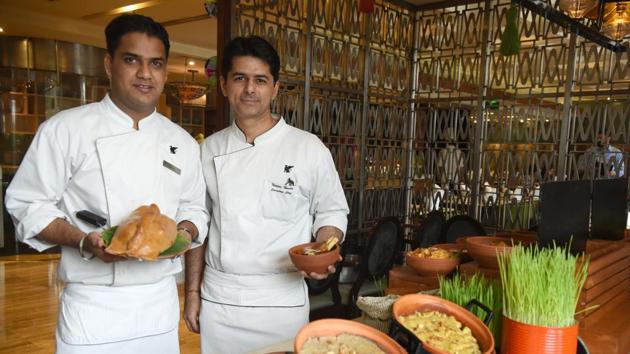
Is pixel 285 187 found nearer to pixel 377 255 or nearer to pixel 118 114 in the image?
pixel 118 114

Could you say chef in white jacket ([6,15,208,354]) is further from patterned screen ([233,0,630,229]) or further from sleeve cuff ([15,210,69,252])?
patterned screen ([233,0,630,229])

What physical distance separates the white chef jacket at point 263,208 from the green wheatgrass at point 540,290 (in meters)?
0.77

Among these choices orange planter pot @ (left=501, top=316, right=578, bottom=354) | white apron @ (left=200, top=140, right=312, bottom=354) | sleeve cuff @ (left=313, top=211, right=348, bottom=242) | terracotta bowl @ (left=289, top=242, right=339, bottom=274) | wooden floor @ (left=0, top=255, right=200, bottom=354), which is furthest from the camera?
wooden floor @ (left=0, top=255, right=200, bottom=354)

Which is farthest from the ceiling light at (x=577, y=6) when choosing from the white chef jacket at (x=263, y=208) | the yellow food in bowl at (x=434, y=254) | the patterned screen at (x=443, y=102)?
the white chef jacket at (x=263, y=208)

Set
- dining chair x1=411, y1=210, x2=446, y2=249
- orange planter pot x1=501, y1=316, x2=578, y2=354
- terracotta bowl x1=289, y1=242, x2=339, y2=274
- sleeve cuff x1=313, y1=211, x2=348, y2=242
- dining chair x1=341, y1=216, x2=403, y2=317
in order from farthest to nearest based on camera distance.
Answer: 1. dining chair x1=411, y1=210, x2=446, y2=249
2. dining chair x1=341, y1=216, x2=403, y2=317
3. sleeve cuff x1=313, y1=211, x2=348, y2=242
4. terracotta bowl x1=289, y1=242, x2=339, y2=274
5. orange planter pot x1=501, y1=316, x2=578, y2=354

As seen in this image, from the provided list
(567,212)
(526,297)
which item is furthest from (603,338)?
(526,297)

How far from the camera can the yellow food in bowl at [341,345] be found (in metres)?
1.02

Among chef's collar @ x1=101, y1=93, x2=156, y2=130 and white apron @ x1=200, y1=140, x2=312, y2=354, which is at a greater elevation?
chef's collar @ x1=101, y1=93, x2=156, y2=130

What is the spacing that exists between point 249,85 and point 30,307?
3862mm

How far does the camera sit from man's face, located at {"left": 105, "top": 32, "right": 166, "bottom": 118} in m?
1.53

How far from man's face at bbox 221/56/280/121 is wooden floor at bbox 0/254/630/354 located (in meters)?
1.33

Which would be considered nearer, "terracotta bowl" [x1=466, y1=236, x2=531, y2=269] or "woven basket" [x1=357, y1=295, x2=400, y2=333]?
"woven basket" [x1=357, y1=295, x2=400, y2=333]

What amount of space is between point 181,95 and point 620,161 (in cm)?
659

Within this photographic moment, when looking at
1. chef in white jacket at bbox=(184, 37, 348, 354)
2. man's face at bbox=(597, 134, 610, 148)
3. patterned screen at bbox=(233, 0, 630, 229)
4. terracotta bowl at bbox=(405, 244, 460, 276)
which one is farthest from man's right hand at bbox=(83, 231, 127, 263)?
man's face at bbox=(597, 134, 610, 148)
